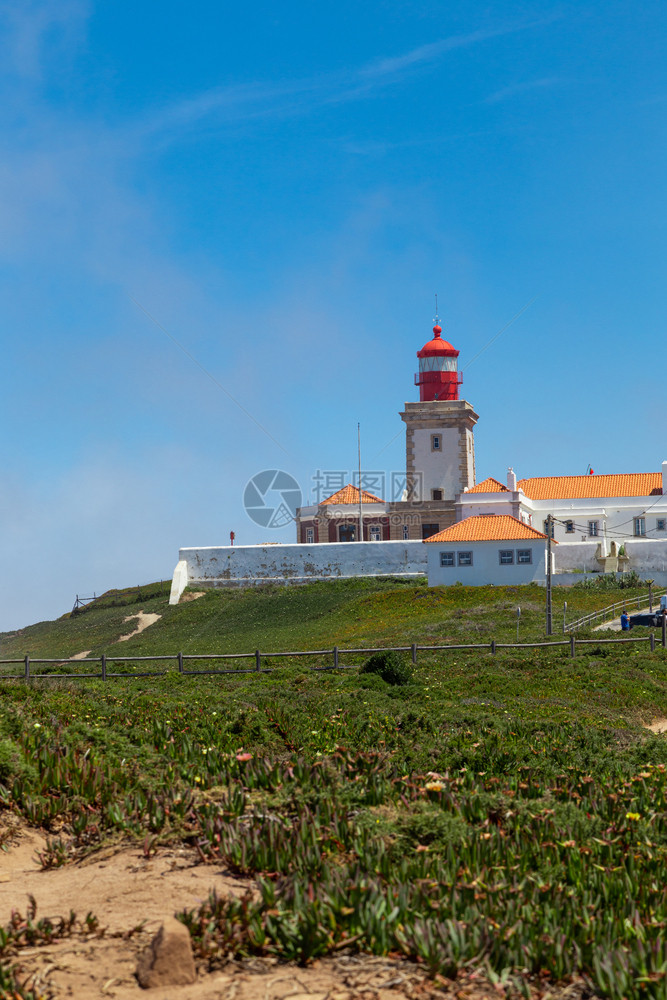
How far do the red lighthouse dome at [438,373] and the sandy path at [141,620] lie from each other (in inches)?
1005

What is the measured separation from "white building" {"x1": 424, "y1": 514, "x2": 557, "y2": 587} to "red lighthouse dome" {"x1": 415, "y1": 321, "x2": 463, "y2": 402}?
18477 mm

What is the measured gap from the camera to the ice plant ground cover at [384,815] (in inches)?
237

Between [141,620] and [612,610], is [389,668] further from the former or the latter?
[141,620]

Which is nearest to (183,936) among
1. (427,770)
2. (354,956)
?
(354,956)

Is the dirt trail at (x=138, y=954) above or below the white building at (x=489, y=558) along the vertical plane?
below

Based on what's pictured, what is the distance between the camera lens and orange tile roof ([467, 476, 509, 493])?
61188 mm

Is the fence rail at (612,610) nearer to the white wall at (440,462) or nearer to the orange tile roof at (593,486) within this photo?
the orange tile roof at (593,486)

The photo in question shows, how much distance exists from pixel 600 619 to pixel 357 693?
25768mm

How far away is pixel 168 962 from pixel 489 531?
157 ft

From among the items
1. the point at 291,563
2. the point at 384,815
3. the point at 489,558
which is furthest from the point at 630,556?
the point at 384,815

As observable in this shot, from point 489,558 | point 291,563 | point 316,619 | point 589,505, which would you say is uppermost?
Answer: point 589,505

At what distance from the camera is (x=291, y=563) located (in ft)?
197

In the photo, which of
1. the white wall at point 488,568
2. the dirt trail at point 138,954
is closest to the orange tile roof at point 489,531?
the white wall at point 488,568

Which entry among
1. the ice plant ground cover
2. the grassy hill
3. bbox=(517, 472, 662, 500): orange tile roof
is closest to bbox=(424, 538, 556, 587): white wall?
the grassy hill
